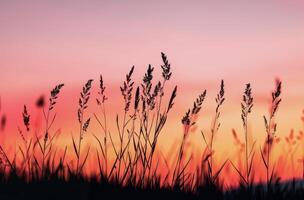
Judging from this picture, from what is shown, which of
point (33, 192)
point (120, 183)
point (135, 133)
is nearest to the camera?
point (33, 192)

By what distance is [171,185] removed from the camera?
18.9 ft

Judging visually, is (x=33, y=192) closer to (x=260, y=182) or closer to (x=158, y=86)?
(x=158, y=86)

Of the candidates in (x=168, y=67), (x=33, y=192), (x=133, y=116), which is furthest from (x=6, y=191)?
(x=168, y=67)

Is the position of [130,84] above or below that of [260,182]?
above

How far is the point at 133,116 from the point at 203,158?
32.0 inches

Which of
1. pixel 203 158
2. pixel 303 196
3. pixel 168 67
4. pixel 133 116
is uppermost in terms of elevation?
pixel 168 67

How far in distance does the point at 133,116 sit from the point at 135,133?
18cm

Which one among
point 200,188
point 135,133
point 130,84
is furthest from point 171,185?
point 130,84

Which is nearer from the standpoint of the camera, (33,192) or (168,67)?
(33,192)

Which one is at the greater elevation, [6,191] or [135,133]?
[135,133]

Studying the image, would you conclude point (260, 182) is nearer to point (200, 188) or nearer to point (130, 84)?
point (200, 188)

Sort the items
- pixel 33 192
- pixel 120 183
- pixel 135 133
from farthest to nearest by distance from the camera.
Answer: pixel 135 133 → pixel 120 183 → pixel 33 192

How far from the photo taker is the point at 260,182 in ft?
20.1

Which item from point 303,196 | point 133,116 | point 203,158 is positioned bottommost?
point 303,196
